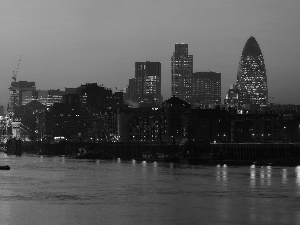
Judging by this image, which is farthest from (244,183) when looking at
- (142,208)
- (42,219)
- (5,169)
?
(5,169)

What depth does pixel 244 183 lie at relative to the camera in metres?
104

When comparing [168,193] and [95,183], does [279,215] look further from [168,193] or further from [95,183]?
[95,183]

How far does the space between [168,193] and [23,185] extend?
21.2 meters

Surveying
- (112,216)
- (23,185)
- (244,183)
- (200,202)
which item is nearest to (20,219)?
(112,216)

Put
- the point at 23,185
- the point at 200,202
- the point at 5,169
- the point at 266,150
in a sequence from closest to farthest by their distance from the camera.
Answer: the point at 200,202, the point at 23,185, the point at 5,169, the point at 266,150

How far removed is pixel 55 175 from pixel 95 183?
20931 mm

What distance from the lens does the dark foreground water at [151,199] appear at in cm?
6838

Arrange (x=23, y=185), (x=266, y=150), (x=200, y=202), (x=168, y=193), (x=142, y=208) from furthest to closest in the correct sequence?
(x=266, y=150)
(x=23, y=185)
(x=168, y=193)
(x=200, y=202)
(x=142, y=208)

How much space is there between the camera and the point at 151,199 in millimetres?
83375

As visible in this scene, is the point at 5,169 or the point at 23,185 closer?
the point at 23,185

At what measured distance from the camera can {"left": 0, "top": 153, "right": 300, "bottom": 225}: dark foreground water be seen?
68375 millimetres

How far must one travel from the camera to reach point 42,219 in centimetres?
6825

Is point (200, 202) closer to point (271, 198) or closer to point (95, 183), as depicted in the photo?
point (271, 198)

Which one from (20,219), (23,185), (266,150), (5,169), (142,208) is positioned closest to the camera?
(20,219)
